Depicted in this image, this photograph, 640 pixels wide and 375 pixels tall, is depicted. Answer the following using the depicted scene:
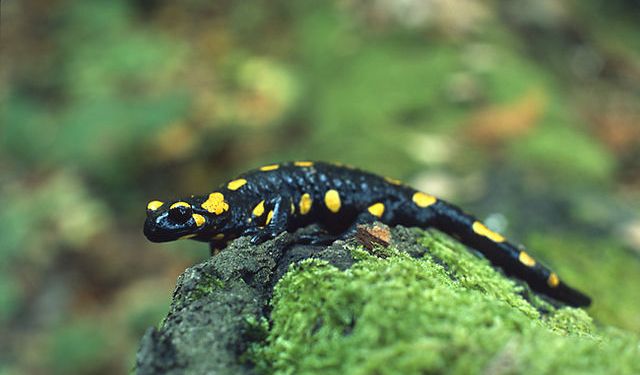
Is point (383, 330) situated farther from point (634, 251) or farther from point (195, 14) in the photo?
point (195, 14)

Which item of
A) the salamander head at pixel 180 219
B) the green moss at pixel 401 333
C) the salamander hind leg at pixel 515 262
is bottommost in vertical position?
the green moss at pixel 401 333

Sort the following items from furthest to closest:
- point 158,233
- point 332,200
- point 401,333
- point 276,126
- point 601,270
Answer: point 276,126, point 601,270, point 332,200, point 158,233, point 401,333

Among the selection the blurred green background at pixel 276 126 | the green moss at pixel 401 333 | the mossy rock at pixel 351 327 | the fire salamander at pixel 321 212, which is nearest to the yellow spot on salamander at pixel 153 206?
the fire salamander at pixel 321 212

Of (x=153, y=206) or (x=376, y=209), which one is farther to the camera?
(x=376, y=209)

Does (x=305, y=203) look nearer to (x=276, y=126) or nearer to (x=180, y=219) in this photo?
(x=180, y=219)

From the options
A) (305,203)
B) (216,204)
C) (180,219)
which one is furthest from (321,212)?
(180,219)

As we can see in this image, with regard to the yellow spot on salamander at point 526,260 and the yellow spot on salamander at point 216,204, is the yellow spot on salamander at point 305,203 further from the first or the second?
the yellow spot on salamander at point 526,260
